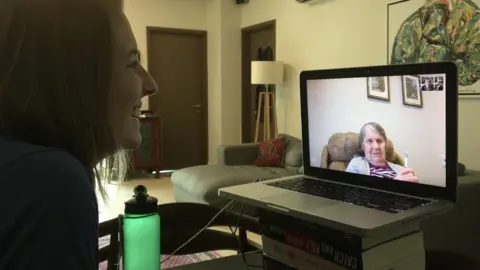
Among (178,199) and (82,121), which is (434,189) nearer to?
(82,121)

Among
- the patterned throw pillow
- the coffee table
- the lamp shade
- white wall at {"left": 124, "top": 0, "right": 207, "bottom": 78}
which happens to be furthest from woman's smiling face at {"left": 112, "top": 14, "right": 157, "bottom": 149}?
white wall at {"left": 124, "top": 0, "right": 207, "bottom": 78}

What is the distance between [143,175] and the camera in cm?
615

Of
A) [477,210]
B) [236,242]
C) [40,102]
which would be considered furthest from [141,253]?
[477,210]

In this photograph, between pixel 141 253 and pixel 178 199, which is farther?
pixel 178 199

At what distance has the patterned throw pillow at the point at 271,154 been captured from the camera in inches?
172

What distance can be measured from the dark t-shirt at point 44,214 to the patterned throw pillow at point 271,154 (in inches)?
155

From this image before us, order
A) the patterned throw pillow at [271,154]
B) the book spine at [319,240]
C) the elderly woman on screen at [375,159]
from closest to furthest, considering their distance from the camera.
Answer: the book spine at [319,240] < the elderly woman on screen at [375,159] < the patterned throw pillow at [271,154]

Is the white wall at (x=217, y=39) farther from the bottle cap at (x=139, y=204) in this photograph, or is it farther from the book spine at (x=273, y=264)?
the bottle cap at (x=139, y=204)

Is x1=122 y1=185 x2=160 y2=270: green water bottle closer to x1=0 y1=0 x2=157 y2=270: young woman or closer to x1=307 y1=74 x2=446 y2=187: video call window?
x1=0 y1=0 x2=157 y2=270: young woman

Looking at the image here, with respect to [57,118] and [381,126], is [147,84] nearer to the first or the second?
[57,118]

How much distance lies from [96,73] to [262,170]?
3.57m

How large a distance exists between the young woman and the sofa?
0.75 meters

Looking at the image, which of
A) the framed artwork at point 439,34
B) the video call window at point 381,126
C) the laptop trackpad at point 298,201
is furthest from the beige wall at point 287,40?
the laptop trackpad at point 298,201

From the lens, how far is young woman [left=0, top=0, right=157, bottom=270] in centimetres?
41
